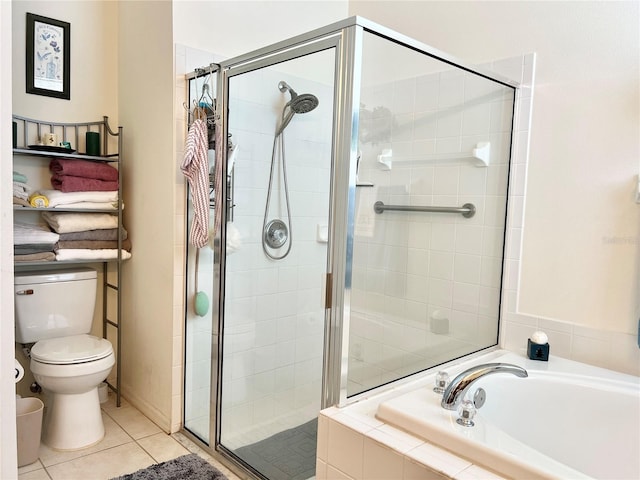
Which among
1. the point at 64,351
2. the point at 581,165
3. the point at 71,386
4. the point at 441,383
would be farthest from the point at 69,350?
the point at 581,165

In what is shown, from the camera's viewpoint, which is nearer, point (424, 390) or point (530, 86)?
point (424, 390)

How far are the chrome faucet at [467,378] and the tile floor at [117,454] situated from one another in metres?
1.05

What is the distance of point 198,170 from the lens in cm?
212

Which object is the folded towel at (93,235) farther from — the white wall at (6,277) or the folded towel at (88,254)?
the white wall at (6,277)

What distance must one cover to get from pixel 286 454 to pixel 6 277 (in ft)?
4.11

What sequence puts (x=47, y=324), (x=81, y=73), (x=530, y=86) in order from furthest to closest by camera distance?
(x=81, y=73), (x=47, y=324), (x=530, y=86)

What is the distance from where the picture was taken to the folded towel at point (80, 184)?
238cm

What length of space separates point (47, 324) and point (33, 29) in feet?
4.88

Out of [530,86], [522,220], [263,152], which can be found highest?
[530,86]

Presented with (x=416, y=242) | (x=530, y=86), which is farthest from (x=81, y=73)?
(x=530, y=86)

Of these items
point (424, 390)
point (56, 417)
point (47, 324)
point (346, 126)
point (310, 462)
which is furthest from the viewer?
point (47, 324)

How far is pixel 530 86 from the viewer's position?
2.10m

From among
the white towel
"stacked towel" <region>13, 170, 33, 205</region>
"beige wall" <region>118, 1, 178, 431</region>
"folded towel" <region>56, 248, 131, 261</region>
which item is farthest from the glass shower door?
"stacked towel" <region>13, 170, 33, 205</region>

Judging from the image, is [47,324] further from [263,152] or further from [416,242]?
[416,242]
